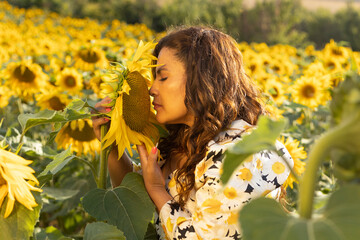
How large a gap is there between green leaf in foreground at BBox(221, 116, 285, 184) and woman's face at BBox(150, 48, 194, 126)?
78cm

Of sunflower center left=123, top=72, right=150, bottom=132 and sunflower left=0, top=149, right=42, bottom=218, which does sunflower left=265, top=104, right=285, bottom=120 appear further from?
sunflower left=0, top=149, right=42, bottom=218

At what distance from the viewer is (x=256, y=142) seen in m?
0.42

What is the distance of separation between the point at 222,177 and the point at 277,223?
7 centimetres

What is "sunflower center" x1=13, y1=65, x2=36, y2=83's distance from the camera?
2404 millimetres

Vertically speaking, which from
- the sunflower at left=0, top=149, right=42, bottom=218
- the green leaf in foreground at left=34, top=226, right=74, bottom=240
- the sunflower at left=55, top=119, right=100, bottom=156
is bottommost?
the green leaf in foreground at left=34, top=226, right=74, bottom=240

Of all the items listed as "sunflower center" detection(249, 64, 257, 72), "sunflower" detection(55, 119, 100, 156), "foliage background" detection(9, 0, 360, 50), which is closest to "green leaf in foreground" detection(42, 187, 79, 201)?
"sunflower" detection(55, 119, 100, 156)

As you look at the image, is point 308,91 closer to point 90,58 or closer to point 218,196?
point 90,58

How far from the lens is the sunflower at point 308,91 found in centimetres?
244

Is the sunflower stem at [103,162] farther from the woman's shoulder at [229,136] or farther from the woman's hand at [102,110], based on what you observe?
the woman's shoulder at [229,136]

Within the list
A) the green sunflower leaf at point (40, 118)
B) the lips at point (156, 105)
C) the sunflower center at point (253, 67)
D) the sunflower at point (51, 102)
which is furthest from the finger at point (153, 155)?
the sunflower center at point (253, 67)

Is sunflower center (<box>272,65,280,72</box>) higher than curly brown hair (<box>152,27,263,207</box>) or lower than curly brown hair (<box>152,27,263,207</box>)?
lower

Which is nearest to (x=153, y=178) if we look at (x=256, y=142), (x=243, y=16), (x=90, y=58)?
(x=256, y=142)

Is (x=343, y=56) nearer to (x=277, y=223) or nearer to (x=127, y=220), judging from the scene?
(x=127, y=220)

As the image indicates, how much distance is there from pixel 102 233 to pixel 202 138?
393 millimetres
